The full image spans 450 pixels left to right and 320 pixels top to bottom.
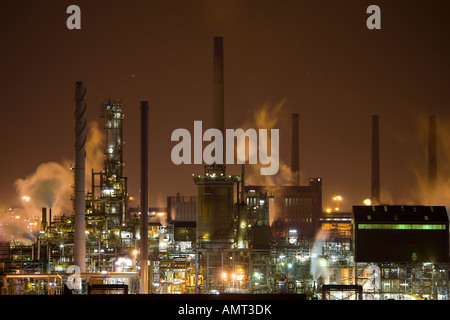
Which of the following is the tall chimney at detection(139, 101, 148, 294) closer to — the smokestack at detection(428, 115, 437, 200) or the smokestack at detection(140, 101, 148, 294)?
the smokestack at detection(140, 101, 148, 294)

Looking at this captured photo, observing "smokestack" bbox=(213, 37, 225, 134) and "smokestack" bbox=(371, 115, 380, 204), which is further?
"smokestack" bbox=(371, 115, 380, 204)

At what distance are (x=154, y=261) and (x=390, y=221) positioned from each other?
1640cm

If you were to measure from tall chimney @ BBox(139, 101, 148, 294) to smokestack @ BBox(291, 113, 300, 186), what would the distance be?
36232mm

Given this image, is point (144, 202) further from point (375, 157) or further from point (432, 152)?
point (432, 152)

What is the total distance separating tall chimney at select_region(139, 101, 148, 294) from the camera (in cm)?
4211

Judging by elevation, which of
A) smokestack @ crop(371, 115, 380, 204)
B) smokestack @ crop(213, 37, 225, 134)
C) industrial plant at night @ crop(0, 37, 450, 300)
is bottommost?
industrial plant at night @ crop(0, 37, 450, 300)

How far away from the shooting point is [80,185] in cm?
4259

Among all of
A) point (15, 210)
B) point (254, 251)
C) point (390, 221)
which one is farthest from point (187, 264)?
point (15, 210)

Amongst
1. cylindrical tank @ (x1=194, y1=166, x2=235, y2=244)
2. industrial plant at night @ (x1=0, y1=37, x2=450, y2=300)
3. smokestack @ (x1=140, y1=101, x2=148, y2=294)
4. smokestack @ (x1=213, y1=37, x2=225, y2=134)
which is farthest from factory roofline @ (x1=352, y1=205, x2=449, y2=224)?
smokestack @ (x1=213, y1=37, x2=225, y2=134)

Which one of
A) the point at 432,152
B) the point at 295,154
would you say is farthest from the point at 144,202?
the point at 432,152

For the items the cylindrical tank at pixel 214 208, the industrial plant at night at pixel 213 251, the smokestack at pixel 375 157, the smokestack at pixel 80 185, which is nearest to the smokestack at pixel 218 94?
the industrial plant at night at pixel 213 251

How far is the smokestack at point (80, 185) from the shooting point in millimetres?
41531

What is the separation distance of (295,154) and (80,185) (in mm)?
42704

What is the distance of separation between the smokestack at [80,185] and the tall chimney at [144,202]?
13.0ft
